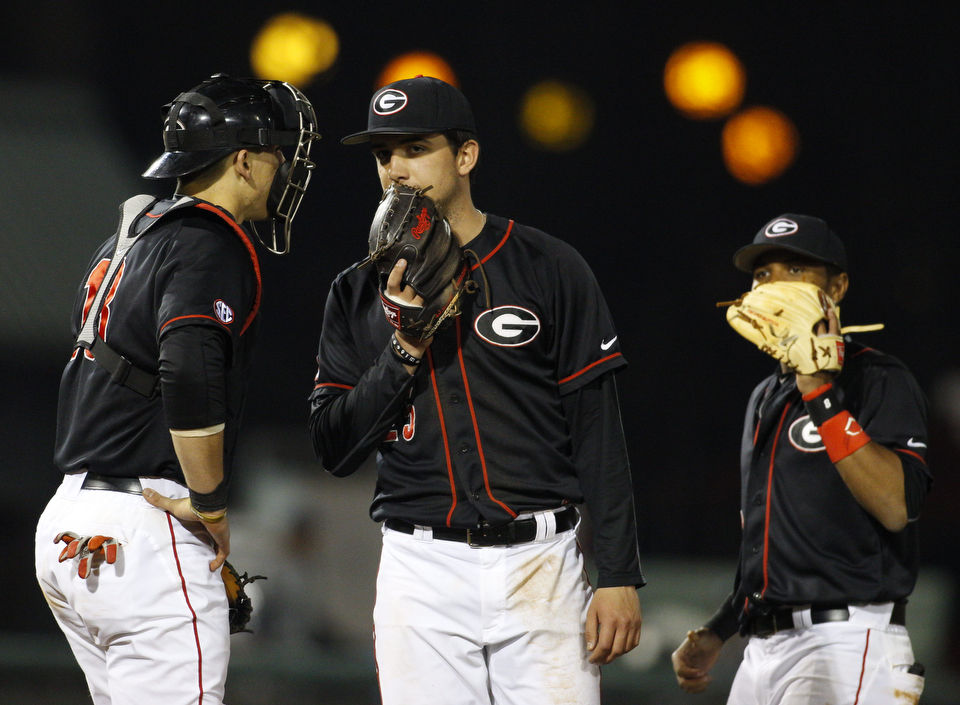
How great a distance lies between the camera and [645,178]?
5.29 metres

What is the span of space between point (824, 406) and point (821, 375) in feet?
0.25

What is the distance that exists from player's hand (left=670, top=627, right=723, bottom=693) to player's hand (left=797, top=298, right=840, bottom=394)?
787mm

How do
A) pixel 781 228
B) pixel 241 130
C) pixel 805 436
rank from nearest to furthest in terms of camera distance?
pixel 241 130 → pixel 805 436 → pixel 781 228

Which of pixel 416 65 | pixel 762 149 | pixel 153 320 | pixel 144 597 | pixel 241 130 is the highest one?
pixel 416 65

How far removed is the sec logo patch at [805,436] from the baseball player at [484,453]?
28.8 inches

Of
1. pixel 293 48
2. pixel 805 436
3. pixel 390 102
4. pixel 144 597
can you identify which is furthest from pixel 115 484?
pixel 293 48

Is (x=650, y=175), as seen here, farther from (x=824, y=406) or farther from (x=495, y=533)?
(x=495, y=533)

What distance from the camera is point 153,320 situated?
Answer: 2268 mm

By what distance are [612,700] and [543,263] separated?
328cm

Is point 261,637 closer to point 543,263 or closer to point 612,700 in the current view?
point 612,700

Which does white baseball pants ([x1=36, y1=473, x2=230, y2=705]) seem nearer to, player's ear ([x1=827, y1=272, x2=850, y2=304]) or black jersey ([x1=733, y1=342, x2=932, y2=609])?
black jersey ([x1=733, y1=342, x2=932, y2=609])

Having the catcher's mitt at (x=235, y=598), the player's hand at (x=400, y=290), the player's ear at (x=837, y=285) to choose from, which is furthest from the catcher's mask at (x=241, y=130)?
the player's ear at (x=837, y=285)

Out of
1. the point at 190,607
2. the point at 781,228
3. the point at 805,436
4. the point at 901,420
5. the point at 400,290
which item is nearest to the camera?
the point at 400,290

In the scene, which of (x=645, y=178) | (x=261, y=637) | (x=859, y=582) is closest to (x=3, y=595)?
(x=261, y=637)
